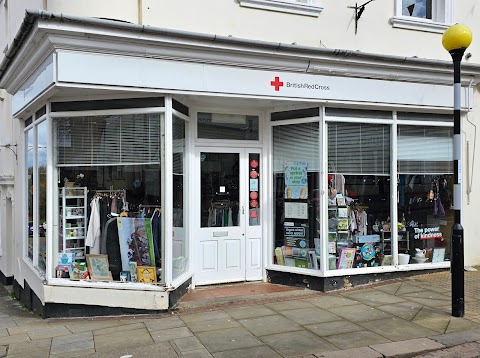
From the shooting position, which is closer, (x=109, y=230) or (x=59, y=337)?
(x=59, y=337)

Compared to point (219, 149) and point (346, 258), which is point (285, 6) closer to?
point (219, 149)

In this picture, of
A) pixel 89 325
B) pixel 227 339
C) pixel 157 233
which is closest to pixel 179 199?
pixel 157 233

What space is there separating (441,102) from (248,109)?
3.47 meters

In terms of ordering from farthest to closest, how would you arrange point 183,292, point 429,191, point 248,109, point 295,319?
point 429,191 → point 248,109 → point 183,292 → point 295,319

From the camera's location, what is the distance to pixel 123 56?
21.2 ft

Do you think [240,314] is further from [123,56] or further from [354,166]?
[123,56]

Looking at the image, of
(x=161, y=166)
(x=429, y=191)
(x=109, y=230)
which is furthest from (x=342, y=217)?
(x=109, y=230)

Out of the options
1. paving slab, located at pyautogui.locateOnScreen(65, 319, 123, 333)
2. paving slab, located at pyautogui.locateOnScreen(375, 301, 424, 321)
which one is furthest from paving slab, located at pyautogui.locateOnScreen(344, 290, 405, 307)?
paving slab, located at pyautogui.locateOnScreen(65, 319, 123, 333)

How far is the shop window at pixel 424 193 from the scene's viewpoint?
8.58 metres

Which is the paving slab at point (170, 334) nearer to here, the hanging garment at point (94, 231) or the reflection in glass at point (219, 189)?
the hanging garment at point (94, 231)

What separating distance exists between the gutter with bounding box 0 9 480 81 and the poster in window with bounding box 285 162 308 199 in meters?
1.90

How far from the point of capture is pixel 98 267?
7.09 metres

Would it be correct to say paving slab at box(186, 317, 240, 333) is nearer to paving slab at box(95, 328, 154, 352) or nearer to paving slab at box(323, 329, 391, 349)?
paving slab at box(95, 328, 154, 352)

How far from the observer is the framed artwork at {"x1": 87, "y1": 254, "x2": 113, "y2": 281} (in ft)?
23.0
